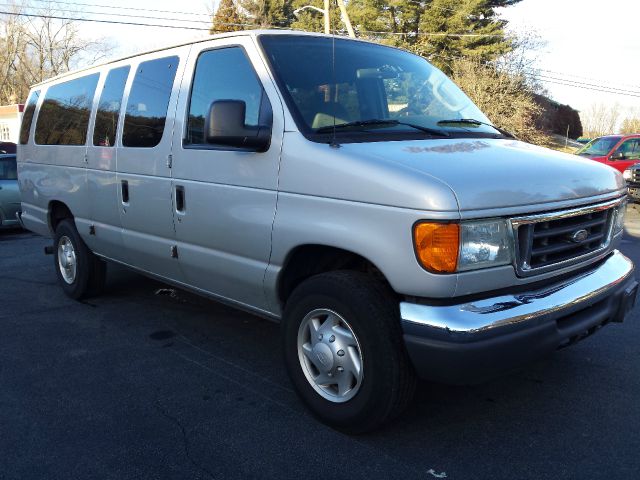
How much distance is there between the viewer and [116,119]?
4.87 m

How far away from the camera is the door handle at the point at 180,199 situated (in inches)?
158

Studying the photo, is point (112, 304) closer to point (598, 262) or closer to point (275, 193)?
point (275, 193)

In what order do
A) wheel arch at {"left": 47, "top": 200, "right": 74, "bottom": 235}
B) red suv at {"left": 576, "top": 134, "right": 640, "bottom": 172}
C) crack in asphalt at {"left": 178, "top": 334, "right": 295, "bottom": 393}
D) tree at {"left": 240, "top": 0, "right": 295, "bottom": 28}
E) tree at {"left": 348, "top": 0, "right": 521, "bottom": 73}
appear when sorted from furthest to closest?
tree at {"left": 240, "top": 0, "right": 295, "bottom": 28}
tree at {"left": 348, "top": 0, "right": 521, "bottom": 73}
red suv at {"left": 576, "top": 134, "right": 640, "bottom": 172}
wheel arch at {"left": 47, "top": 200, "right": 74, "bottom": 235}
crack in asphalt at {"left": 178, "top": 334, "right": 295, "bottom": 393}

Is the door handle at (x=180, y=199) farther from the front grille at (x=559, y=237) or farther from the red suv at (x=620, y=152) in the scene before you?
the red suv at (x=620, y=152)

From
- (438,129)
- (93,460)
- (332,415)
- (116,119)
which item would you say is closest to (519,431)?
(332,415)

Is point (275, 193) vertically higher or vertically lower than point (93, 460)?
higher

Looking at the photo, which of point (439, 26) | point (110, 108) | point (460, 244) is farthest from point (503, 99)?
point (460, 244)

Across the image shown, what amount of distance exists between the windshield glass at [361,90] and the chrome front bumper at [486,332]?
1.18 meters

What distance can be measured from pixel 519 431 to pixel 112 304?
4.03 metres

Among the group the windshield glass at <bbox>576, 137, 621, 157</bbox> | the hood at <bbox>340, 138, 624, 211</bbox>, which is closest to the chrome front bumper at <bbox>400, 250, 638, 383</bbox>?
the hood at <bbox>340, 138, 624, 211</bbox>

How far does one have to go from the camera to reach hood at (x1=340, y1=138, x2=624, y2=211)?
8.87 ft

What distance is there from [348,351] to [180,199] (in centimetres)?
171

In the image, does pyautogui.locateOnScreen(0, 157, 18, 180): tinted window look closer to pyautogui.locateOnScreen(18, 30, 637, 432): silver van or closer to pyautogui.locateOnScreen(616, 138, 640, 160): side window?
pyautogui.locateOnScreen(18, 30, 637, 432): silver van

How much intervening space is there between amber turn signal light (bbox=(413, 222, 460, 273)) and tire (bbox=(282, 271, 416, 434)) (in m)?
0.36
